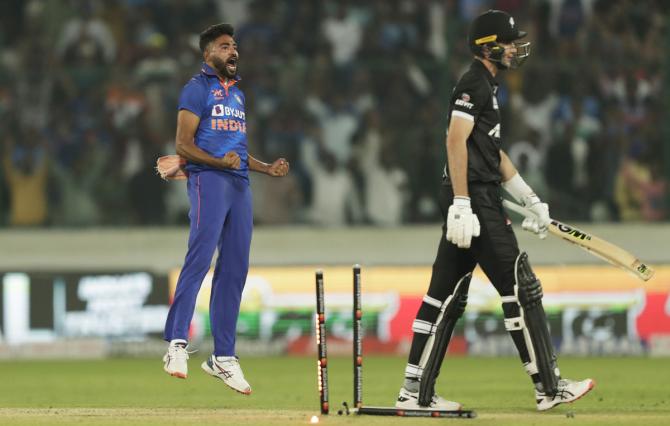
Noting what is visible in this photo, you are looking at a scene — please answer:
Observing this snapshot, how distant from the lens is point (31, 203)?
15.0m

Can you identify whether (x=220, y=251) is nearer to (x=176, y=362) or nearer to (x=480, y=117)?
(x=176, y=362)

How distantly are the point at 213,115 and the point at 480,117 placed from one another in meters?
1.58

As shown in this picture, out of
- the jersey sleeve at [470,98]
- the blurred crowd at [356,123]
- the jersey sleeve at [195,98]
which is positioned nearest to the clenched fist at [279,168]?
the jersey sleeve at [195,98]

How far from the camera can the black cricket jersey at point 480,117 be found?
24.7ft

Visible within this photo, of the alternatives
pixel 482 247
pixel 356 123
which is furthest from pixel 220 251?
pixel 356 123

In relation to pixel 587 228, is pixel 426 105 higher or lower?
higher

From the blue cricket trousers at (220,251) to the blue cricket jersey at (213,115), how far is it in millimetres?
111

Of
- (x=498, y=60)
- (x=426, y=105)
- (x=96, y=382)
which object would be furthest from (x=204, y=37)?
(x=426, y=105)

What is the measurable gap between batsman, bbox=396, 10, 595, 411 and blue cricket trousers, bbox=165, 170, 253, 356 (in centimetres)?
115

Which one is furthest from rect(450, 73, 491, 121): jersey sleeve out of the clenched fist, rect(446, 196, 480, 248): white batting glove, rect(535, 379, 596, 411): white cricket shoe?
rect(535, 379, 596, 411): white cricket shoe

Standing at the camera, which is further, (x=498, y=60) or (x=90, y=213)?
(x=90, y=213)

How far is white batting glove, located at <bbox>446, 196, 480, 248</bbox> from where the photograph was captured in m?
7.35

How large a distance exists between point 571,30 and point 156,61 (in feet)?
16.0

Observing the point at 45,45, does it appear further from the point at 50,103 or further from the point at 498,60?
the point at 498,60
